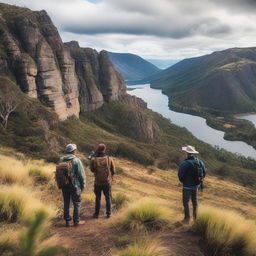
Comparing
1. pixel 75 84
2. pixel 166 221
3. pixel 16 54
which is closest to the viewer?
pixel 166 221

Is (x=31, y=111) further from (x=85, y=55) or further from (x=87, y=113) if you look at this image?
(x=85, y=55)

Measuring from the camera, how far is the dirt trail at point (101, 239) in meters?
7.30

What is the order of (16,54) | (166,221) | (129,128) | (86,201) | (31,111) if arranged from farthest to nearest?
1. (129,128)
2. (16,54)
3. (31,111)
4. (86,201)
5. (166,221)

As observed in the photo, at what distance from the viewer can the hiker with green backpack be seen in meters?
9.20

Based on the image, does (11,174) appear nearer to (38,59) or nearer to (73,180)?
(73,180)

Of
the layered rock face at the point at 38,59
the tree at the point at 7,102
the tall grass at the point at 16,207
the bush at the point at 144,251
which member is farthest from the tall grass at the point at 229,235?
the layered rock face at the point at 38,59

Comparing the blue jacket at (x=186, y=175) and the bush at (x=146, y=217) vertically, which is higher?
the blue jacket at (x=186, y=175)

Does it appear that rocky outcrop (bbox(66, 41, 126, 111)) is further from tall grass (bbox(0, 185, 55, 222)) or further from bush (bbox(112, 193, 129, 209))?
tall grass (bbox(0, 185, 55, 222))

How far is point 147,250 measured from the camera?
20.4 ft

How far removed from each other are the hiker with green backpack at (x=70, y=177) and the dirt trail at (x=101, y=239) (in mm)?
564

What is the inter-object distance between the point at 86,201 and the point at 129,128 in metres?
101

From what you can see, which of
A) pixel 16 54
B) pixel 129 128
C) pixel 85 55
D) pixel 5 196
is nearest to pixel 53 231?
pixel 5 196

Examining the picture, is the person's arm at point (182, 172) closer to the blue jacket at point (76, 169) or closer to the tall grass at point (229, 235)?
the tall grass at point (229, 235)

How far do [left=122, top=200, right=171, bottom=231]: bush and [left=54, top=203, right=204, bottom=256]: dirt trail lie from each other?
350 millimetres
